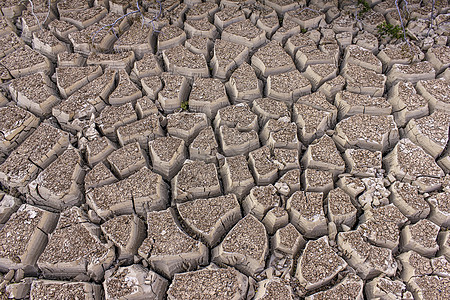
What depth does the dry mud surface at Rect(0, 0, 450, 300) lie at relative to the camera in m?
1.88

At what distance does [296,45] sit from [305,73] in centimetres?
30

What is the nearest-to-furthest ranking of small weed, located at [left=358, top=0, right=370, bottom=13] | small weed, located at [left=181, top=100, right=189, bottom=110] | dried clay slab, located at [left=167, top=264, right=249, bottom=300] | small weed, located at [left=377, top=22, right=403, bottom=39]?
dried clay slab, located at [left=167, top=264, right=249, bottom=300]
small weed, located at [left=181, top=100, right=189, bottom=110]
small weed, located at [left=377, top=22, right=403, bottom=39]
small weed, located at [left=358, top=0, right=370, bottom=13]

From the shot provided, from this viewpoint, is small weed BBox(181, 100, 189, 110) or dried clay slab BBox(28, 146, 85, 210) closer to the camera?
dried clay slab BBox(28, 146, 85, 210)

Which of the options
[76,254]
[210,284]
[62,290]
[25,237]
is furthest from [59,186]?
[210,284]

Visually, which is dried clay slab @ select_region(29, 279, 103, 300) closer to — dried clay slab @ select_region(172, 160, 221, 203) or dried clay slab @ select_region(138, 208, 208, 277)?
dried clay slab @ select_region(138, 208, 208, 277)

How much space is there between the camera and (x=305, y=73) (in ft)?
8.84

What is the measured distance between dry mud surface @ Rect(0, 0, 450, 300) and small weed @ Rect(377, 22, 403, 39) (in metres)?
0.05

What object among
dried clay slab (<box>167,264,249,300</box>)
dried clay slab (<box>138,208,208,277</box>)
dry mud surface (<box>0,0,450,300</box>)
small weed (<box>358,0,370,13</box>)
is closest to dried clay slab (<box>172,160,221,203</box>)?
dry mud surface (<box>0,0,450,300</box>)

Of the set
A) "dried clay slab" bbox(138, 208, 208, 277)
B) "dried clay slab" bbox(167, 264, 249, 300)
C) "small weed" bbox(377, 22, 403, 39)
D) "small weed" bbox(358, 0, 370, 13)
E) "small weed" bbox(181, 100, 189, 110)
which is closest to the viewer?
"dried clay slab" bbox(167, 264, 249, 300)

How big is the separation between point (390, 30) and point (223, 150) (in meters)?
1.90

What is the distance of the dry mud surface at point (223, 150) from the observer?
6.16 ft

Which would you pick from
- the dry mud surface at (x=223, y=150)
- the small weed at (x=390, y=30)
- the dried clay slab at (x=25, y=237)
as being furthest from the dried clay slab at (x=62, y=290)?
the small weed at (x=390, y=30)

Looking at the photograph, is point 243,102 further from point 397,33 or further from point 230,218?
point 397,33

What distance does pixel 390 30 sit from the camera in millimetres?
2900
